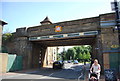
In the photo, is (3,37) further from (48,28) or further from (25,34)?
(48,28)

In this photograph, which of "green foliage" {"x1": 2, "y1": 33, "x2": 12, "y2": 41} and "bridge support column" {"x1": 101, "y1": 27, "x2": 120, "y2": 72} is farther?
"green foliage" {"x1": 2, "y1": 33, "x2": 12, "y2": 41}

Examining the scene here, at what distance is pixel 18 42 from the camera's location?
20.5 metres

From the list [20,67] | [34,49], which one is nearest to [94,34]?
[34,49]

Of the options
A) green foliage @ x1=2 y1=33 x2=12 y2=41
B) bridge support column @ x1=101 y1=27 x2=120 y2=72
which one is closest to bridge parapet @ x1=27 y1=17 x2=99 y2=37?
bridge support column @ x1=101 y1=27 x2=120 y2=72

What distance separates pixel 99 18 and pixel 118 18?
8.30 m

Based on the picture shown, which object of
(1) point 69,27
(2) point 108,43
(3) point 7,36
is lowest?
(2) point 108,43

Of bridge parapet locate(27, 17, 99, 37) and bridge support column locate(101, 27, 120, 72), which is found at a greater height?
bridge parapet locate(27, 17, 99, 37)

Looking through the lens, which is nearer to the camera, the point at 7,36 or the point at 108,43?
the point at 108,43

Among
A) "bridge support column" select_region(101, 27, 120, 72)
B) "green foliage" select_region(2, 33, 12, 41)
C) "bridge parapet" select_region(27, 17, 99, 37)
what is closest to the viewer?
"bridge support column" select_region(101, 27, 120, 72)

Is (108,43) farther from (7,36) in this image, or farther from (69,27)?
(7,36)

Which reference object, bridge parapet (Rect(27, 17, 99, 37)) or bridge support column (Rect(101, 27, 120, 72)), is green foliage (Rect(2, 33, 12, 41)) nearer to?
bridge parapet (Rect(27, 17, 99, 37))

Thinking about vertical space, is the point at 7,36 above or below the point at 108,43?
above

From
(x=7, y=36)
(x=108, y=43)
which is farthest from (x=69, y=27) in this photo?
(x=7, y=36)

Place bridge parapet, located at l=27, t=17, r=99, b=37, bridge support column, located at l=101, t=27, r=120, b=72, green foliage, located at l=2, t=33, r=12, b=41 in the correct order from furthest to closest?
green foliage, located at l=2, t=33, r=12, b=41, bridge parapet, located at l=27, t=17, r=99, b=37, bridge support column, located at l=101, t=27, r=120, b=72
